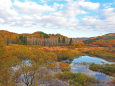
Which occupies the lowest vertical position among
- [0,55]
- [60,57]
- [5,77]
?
[60,57]

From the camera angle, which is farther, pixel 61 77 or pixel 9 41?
pixel 9 41

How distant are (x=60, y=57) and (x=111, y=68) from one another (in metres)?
27.3

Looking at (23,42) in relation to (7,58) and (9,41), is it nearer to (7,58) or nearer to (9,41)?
(9,41)

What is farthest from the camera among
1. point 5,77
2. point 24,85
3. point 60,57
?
point 60,57

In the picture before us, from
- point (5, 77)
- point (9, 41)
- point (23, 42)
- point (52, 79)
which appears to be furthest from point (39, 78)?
point (9, 41)

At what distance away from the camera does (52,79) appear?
22188 millimetres

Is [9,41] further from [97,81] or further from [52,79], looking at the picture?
[97,81]

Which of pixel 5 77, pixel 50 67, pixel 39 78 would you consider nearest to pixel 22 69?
pixel 5 77

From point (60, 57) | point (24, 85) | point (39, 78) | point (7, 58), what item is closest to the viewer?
point (24, 85)

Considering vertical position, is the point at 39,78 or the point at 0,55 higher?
the point at 0,55

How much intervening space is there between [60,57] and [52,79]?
97.0 feet

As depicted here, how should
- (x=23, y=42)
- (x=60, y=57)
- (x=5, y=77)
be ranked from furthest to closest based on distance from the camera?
(x=23, y=42)
(x=60, y=57)
(x=5, y=77)

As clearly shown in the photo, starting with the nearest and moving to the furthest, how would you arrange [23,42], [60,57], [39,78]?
[39,78]
[60,57]
[23,42]

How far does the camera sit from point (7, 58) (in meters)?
25.1
